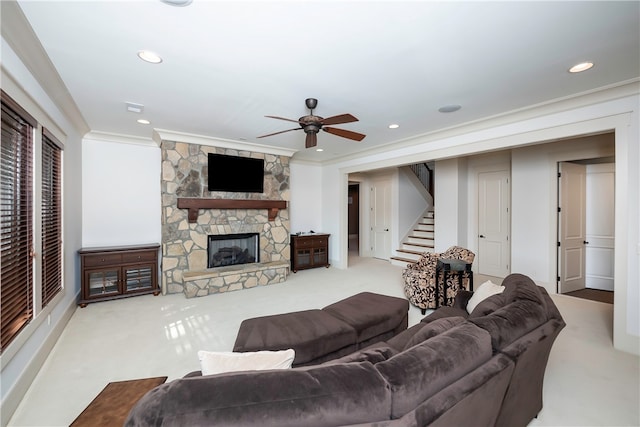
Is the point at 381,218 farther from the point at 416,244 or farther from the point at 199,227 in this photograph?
the point at 199,227

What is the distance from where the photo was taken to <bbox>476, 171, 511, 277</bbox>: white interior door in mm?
5488

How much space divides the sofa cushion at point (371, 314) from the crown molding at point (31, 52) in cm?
320

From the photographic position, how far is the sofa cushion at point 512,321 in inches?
55.2

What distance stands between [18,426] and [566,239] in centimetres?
686

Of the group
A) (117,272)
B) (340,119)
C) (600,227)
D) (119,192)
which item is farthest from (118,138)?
(600,227)

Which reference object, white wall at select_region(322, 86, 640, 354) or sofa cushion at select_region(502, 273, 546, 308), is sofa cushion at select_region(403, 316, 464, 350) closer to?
sofa cushion at select_region(502, 273, 546, 308)

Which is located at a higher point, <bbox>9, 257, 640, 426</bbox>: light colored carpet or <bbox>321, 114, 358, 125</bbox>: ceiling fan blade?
<bbox>321, 114, 358, 125</bbox>: ceiling fan blade

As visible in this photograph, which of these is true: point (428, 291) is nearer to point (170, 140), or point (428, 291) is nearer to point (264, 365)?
point (264, 365)

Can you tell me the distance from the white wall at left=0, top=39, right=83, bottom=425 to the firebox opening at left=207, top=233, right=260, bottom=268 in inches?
75.6

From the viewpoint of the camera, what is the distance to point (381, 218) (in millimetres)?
7949

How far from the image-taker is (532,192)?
494cm

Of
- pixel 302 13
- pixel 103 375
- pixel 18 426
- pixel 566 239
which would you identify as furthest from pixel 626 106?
pixel 18 426

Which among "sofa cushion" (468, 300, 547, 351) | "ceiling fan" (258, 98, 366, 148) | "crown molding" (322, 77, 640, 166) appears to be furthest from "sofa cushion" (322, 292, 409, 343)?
"crown molding" (322, 77, 640, 166)

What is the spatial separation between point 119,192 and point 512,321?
224 inches
